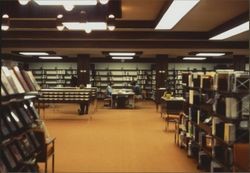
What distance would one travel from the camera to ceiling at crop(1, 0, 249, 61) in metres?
8.35

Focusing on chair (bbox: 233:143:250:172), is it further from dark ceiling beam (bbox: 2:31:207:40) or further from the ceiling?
dark ceiling beam (bbox: 2:31:207:40)

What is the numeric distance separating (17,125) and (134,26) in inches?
265

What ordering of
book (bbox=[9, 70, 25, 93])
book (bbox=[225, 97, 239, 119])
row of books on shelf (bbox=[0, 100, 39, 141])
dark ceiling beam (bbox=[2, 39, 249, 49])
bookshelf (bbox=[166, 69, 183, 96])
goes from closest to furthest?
row of books on shelf (bbox=[0, 100, 39, 141]) → book (bbox=[9, 70, 25, 93]) → book (bbox=[225, 97, 239, 119]) → dark ceiling beam (bbox=[2, 39, 249, 49]) → bookshelf (bbox=[166, 69, 183, 96])

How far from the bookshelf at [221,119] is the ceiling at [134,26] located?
2.05 meters

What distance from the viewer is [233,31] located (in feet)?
34.9

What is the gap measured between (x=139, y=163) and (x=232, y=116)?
2.37 metres

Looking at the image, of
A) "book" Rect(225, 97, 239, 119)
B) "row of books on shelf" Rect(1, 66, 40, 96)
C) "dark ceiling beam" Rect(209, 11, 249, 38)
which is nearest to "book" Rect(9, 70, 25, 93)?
"row of books on shelf" Rect(1, 66, 40, 96)

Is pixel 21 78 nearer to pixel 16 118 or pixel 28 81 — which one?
pixel 28 81

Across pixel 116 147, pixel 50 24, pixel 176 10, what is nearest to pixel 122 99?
pixel 50 24

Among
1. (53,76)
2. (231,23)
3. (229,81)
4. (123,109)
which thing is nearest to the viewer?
(229,81)

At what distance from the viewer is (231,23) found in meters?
10.2

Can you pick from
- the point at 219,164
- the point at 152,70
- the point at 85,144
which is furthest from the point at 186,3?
the point at 152,70

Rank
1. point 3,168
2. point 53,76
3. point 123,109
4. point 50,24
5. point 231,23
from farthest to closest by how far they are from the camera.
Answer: point 53,76 → point 123,109 → point 50,24 → point 231,23 → point 3,168

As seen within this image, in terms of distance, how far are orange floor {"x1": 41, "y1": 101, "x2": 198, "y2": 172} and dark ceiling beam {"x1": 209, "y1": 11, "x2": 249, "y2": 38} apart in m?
3.41
